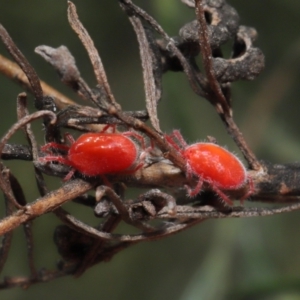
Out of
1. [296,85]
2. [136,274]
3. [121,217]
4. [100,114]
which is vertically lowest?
[136,274]

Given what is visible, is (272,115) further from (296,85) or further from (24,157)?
(24,157)

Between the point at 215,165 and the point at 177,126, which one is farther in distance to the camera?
the point at 177,126

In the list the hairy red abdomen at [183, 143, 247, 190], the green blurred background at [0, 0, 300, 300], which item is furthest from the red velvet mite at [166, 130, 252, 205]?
the green blurred background at [0, 0, 300, 300]

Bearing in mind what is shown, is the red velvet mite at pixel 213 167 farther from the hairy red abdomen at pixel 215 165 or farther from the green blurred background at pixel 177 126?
the green blurred background at pixel 177 126

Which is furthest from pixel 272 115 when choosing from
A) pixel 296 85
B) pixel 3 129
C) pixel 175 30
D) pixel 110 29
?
pixel 3 129

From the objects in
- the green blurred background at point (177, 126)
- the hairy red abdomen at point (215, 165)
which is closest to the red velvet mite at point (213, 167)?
the hairy red abdomen at point (215, 165)

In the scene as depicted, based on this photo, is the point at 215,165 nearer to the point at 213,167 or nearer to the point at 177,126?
the point at 213,167

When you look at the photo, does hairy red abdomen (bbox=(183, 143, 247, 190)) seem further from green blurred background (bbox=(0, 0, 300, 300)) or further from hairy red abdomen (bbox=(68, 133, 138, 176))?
green blurred background (bbox=(0, 0, 300, 300))

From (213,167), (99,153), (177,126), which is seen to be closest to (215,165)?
(213,167)
